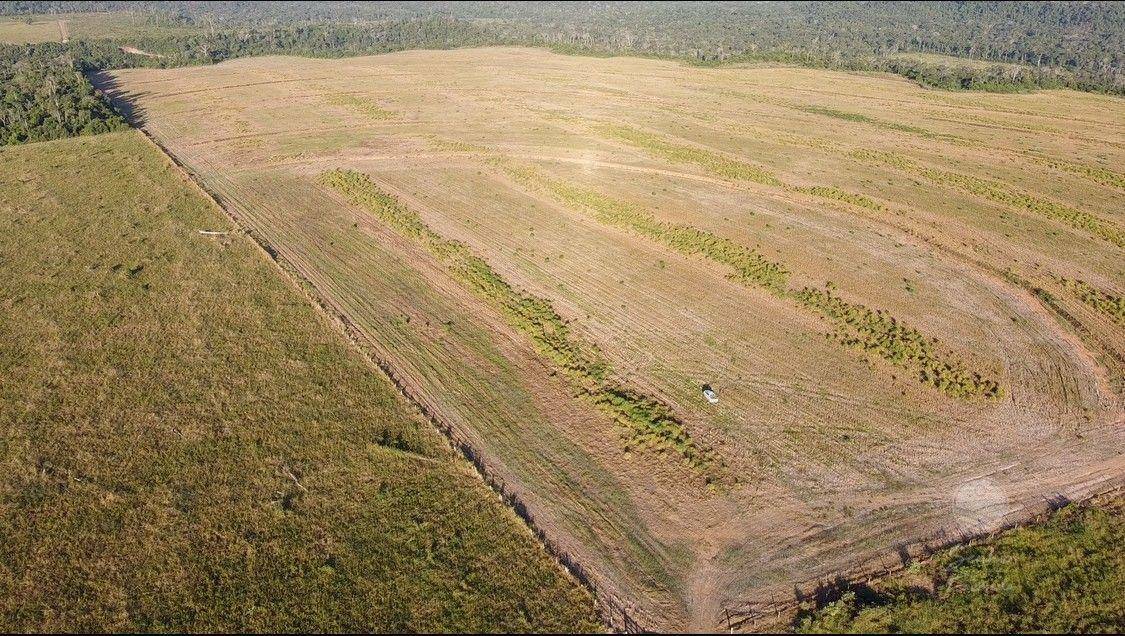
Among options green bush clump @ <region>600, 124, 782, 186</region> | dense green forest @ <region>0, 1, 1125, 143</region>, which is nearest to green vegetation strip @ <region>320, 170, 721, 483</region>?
green bush clump @ <region>600, 124, 782, 186</region>

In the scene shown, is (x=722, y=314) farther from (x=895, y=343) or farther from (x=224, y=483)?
(x=224, y=483)

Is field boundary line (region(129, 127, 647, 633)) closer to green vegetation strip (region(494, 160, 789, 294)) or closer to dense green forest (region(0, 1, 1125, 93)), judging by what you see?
green vegetation strip (region(494, 160, 789, 294))

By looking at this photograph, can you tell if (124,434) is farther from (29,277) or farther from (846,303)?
(846,303)

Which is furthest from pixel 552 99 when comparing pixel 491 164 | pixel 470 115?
pixel 491 164

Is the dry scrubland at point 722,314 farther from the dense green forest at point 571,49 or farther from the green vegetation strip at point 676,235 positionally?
the dense green forest at point 571,49

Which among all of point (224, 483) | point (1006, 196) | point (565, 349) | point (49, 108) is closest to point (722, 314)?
point (565, 349)

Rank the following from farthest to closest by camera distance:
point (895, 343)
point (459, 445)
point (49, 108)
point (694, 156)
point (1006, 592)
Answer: point (49, 108) < point (694, 156) < point (895, 343) < point (459, 445) < point (1006, 592)

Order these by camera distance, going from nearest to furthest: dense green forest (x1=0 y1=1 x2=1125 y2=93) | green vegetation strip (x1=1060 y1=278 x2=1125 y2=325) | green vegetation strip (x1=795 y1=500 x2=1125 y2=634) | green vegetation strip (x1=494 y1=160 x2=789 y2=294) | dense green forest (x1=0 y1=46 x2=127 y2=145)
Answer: green vegetation strip (x1=795 y1=500 x2=1125 y2=634) → green vegetation strip (x1=1060 y1=278 x2=1125 y2=325) → green vegetation strip (x1=494 y1=160 x2=789 y2=294) → dense green forest (x1=0 y1=46 x2=127 y2=145) → dense green forest (x1=0 y1=1 x2=1125 y2=93)
